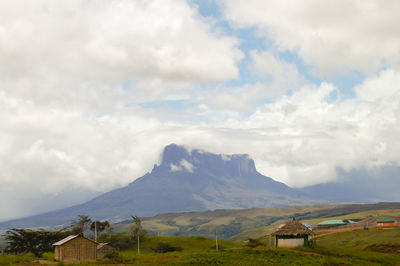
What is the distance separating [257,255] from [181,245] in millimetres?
63427

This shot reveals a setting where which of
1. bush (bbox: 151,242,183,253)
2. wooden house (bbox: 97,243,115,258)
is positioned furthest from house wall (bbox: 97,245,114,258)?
bush (bbox: 151,242,183,253)

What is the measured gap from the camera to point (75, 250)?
3319 inches

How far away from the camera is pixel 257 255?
2916 inches

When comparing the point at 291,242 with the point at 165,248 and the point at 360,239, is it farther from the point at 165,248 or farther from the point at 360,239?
the point at 165,248

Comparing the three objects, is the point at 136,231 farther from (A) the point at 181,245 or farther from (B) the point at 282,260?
(B) the point at 282,260

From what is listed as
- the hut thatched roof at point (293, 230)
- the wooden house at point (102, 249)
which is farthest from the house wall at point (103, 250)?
the hut thatched roof at point (293, 230)

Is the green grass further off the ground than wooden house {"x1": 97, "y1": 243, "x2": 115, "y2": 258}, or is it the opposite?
wooden house {"x1": 97, "y1": 243, "x2": 115, "y2": 258}

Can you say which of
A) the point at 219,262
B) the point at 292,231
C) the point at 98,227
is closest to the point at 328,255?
the point at 292,231

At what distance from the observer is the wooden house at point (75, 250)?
82.8m

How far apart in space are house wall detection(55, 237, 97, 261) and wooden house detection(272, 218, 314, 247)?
1457 inches

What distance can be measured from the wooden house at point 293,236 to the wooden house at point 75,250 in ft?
122

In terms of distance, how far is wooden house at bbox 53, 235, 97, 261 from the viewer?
271 feet

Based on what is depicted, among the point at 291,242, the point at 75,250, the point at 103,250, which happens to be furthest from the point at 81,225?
the point at 291,242

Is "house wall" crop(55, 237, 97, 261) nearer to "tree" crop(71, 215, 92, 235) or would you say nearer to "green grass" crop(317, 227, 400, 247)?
"tree" crop(71, 215, 92, 235)
